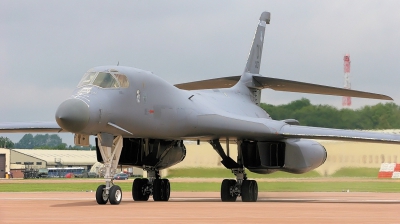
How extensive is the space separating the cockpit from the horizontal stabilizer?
26.8ft

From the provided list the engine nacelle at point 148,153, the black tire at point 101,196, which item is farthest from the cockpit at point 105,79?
the engine nacelle at point 148,153

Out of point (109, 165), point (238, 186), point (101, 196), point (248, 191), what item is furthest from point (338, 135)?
point (101, 196)

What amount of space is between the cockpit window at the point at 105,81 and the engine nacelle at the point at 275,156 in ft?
20.6

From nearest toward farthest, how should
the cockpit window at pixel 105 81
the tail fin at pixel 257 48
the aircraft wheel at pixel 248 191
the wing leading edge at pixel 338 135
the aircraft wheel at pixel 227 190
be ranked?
the cockpit window at pixel 105 81, the wing leading edge at pixel 338 135, the aircraft wheel at pixel 248 191, the aircraft wheel at pixel 227 190, the tail fin at pixel 257 48

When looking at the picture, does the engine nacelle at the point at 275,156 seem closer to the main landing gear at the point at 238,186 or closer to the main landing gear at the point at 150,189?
the main landing gear at the point at 238,186

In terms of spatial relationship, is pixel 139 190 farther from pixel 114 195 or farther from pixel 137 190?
pixel 114 195

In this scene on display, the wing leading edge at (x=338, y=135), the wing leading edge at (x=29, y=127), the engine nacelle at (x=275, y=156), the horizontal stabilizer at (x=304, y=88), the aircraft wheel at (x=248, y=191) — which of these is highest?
the horizontal stabilizer at (x=304, y=88)

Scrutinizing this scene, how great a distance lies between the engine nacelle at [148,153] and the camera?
22.8 metres

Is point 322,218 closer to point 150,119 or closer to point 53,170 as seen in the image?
point 150,119

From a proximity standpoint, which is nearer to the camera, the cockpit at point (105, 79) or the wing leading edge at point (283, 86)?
the cockpit at point (105, 79)

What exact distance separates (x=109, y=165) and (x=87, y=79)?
7.03 feet

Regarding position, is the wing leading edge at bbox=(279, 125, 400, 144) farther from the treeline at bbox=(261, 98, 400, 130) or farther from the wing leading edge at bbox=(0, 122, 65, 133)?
the treeline at bbox=(261, 98, 400, 130)

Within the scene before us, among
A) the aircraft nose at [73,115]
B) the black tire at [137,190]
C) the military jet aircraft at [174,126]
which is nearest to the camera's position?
the aircraft nose at [73,115]

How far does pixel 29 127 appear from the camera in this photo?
2308 cm
